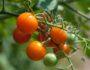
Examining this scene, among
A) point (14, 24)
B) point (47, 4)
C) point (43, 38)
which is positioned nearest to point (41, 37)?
point (43, 38)

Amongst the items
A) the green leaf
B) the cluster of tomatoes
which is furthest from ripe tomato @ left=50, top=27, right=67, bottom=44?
the green leaf

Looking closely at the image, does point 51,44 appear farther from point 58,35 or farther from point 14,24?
point 14,24

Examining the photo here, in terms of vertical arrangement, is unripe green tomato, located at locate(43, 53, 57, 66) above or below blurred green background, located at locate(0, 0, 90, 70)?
above

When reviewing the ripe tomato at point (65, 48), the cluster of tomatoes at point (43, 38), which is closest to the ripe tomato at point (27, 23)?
the cluster of tomatoes at point (43, 38)

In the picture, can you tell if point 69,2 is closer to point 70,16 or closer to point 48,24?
point 70,16

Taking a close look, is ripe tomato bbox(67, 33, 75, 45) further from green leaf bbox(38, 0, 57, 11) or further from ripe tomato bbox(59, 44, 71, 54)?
green leaf bbox(38, 0, 57, 11)

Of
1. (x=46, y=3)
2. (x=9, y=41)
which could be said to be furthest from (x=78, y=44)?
(x=9, y=41)
